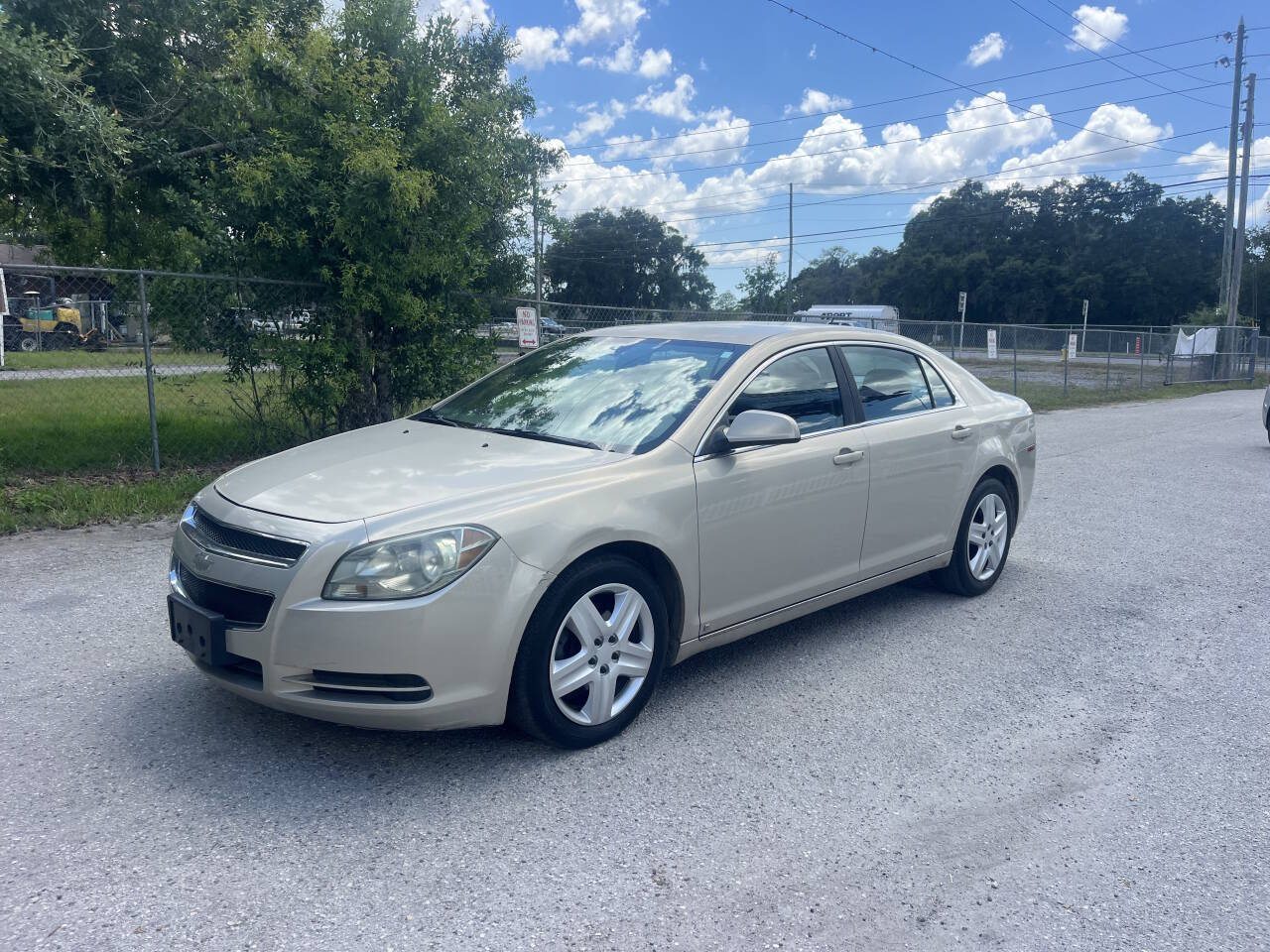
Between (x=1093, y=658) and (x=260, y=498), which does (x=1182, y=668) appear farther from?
(x=260, y=498)

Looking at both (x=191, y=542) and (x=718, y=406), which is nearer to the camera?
(x=191, y=542)

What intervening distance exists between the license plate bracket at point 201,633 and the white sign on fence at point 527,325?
302 inches

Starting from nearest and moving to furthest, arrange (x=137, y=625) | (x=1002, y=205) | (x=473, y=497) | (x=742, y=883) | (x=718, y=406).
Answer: (x=742, y=883) → (x=473, y=497) → (x=718, y=406) → (x=137, y=625) → (x=1002, y=205)

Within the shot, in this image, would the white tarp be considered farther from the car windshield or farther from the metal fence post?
the car windshield

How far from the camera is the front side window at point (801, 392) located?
451 cm

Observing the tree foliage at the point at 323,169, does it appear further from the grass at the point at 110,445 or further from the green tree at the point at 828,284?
the green tree at the point at 828,284

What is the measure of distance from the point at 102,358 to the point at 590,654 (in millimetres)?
7170

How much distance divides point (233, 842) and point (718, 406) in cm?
251

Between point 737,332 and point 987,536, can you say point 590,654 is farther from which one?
point 987,536

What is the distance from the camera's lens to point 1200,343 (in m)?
31.7

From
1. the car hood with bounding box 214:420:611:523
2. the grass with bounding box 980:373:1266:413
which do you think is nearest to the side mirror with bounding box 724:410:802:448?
the car hood with bounding box 214:420:611:523

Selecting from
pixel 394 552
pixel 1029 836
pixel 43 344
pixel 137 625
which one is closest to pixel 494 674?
pixel 394 552

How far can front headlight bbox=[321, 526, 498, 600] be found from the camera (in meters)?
3.24

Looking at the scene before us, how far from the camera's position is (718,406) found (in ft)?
14.1
